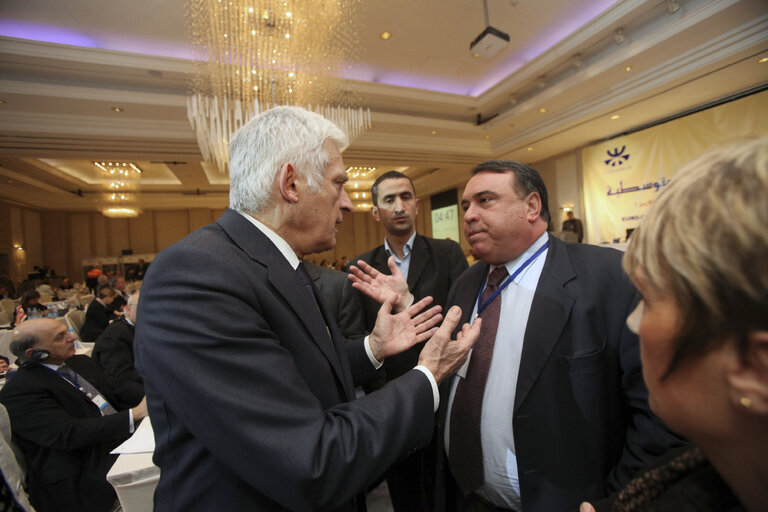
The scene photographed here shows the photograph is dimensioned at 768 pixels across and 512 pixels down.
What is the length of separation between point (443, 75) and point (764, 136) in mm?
7103

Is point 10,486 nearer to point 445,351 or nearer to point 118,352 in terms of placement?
point 118,352

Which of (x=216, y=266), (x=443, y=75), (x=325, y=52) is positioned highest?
(x=443, y=75)

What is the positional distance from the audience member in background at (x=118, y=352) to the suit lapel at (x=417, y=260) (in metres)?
2.34

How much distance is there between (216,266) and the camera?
2.62ft

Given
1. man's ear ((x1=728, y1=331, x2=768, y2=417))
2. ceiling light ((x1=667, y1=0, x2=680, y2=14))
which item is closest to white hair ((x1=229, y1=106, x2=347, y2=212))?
man's ear ((x1=728, y1=331, x2=768, y2=417))

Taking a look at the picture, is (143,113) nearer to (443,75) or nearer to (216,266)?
(443,75)

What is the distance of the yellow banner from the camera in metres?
6.41

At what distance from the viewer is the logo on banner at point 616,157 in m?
8.35

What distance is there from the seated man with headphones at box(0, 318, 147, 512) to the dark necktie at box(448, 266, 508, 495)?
6.21ft

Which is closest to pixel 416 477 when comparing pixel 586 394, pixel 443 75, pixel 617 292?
pixel 586 394

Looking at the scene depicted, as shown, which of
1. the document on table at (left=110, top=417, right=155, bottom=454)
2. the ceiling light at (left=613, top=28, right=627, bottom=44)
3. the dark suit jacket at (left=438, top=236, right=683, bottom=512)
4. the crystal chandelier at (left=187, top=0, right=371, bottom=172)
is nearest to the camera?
the dark suit jacket at (left=438, top=236, right=683, bottom=512)

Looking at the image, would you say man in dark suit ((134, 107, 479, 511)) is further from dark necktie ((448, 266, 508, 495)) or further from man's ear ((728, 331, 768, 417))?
man's ear ((728, 331, 768, 417))

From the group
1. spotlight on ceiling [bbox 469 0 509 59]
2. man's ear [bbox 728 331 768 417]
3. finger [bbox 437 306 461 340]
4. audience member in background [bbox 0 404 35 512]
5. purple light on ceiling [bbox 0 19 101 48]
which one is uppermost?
purple light on ceiling [bbox 0 19 101 48]

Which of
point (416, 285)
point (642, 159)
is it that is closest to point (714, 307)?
point (416, 285)
